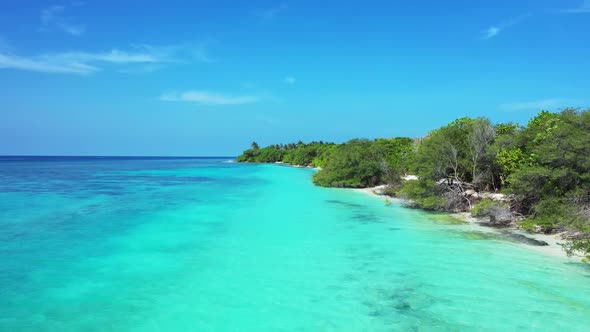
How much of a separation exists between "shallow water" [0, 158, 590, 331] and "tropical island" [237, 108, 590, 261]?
2.10 metres

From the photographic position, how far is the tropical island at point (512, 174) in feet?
51.6

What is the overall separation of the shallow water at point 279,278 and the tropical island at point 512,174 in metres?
2.10

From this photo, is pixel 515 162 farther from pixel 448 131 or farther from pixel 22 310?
pixel 22 310

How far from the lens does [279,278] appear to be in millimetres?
11648

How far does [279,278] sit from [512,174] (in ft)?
40.2

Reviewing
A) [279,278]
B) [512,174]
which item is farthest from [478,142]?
[279,278]

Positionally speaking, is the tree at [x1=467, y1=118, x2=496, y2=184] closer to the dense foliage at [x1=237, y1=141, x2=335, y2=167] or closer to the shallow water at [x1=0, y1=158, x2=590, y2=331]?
the shallow water at [x1=0, y1=158, x2=590, y2=331]

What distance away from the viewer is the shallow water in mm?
8688

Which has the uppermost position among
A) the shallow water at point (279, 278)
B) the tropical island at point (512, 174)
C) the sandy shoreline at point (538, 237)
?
the tropical island at point (512, 174)

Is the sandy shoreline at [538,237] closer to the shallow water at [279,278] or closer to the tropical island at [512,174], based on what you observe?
the tropical island at [512,174]

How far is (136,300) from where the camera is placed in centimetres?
980

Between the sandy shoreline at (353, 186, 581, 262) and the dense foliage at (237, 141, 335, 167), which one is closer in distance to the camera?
the sandy shoreline at (353, 186, 581, 262)

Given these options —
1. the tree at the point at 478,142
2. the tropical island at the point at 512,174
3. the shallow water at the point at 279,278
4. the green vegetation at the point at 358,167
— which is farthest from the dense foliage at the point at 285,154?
the shallow water at the point at 279,278

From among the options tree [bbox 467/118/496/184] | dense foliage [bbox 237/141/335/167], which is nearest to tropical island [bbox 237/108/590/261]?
tree [bbox 467/118/496/184]
